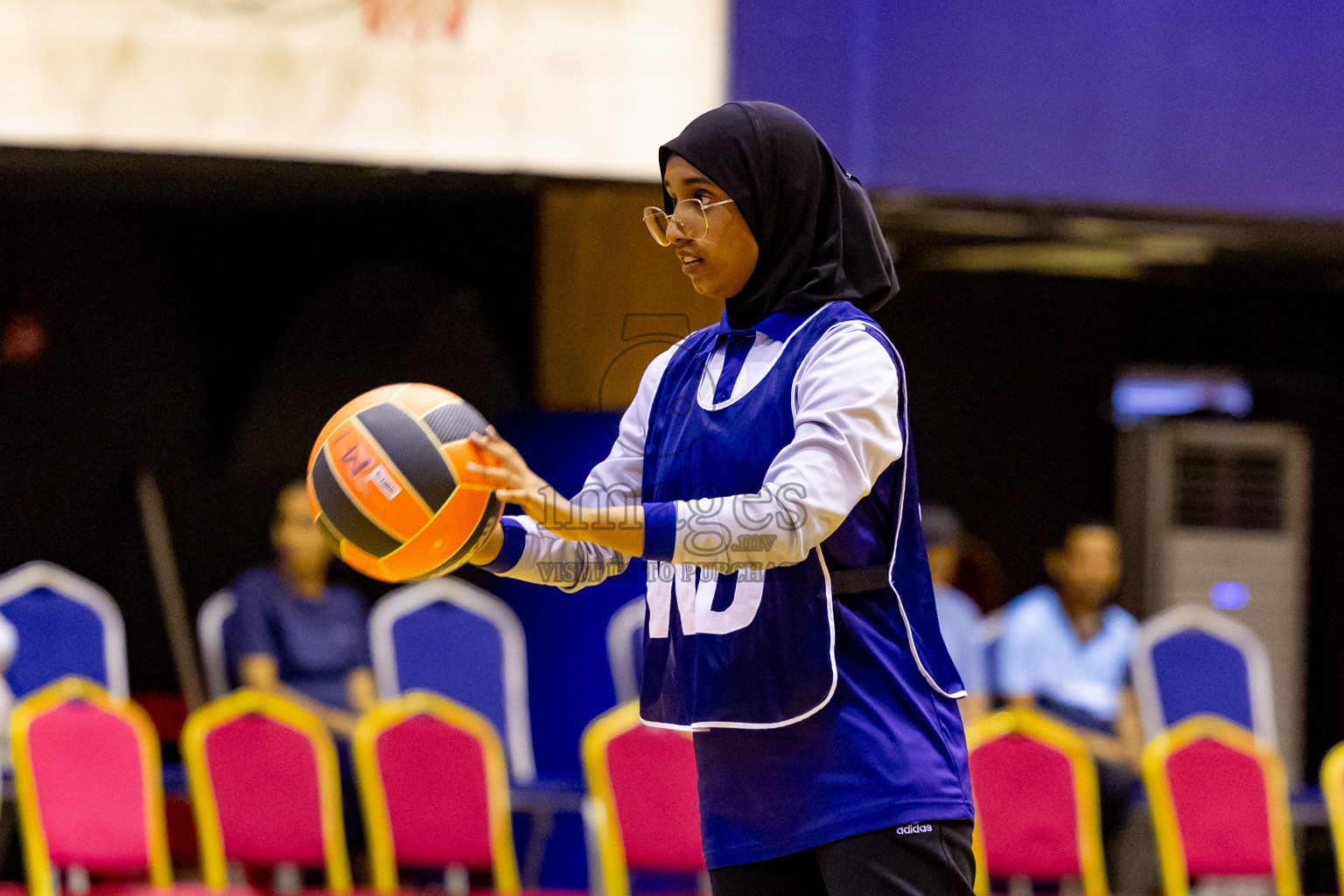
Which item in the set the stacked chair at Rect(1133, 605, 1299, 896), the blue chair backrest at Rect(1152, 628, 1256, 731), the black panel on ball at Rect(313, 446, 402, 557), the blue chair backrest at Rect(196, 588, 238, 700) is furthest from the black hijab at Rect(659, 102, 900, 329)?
the blue chair backrest at Rect(1152, 628, 1256, 731)

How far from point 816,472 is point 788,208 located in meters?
0.39

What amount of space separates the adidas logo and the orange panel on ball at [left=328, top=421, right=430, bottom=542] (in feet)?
2.29

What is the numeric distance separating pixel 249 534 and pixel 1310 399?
5.46 metres

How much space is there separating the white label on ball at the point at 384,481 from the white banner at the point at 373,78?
152 inches

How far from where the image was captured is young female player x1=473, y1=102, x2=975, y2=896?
176cm

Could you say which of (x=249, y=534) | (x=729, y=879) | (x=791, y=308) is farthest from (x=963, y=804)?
(x=249, y=534)

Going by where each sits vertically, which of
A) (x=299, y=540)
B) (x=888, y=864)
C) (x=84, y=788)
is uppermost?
(x=888, y=864)

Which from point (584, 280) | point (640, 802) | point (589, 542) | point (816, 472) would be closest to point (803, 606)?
point (816, 472)

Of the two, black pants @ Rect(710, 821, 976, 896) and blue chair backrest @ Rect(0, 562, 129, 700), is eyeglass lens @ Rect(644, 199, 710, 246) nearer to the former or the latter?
black pants @ Rect(710, 821, 976, 896)

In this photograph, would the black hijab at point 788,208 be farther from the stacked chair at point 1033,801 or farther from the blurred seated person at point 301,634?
the blurred seated person at point 301,634

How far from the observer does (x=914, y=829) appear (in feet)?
5.96

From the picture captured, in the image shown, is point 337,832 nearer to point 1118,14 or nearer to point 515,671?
point 515,671

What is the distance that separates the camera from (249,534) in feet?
23.1

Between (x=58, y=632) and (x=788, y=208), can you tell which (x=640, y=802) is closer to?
(x=58, y=632)
